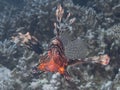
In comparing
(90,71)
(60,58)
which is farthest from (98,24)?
(60,58)

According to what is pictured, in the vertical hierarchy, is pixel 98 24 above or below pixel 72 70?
above

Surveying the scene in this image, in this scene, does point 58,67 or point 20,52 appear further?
point 20,52

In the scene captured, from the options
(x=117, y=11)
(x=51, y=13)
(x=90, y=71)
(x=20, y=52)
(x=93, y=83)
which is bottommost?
(x=93, y=83)

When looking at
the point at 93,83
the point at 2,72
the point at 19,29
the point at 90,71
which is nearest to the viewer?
the point at 93,83

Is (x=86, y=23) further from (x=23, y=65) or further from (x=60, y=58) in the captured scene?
(x=60, y=58)

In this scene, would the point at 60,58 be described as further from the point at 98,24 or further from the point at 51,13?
the point at 51,13

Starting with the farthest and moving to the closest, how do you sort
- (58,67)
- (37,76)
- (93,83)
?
(37,76) → (93,83) → (58,67)
